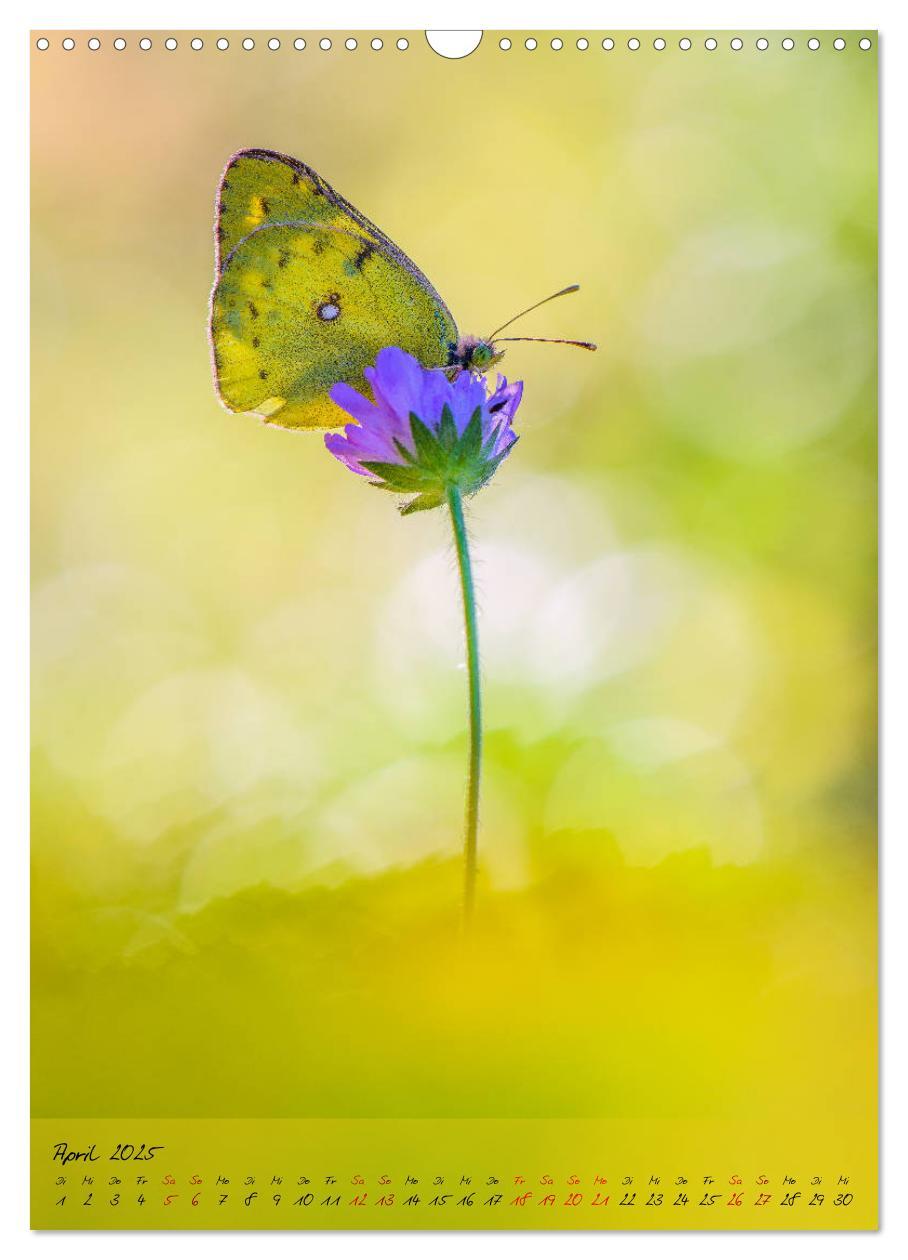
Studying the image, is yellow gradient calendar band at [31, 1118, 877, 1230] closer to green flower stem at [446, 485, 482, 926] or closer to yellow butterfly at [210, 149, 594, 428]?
green flower stem at [446, 485, 482, 926]

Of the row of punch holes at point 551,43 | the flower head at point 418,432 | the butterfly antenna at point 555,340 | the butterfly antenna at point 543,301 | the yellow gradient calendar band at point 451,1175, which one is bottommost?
the yellow gradient calendar band at point 451,1175

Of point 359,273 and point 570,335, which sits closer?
point 359,273

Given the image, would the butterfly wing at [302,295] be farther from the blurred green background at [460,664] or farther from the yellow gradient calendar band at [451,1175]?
the yellow gradient calendar band at [451,1175]

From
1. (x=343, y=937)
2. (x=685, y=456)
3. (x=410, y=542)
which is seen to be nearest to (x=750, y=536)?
(x=685, y=456)

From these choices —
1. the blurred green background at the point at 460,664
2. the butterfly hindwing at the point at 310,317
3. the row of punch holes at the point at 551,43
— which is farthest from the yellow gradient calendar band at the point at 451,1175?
the row of punch holes at the point at 551,43

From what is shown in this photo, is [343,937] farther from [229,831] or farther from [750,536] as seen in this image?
[750,536]
